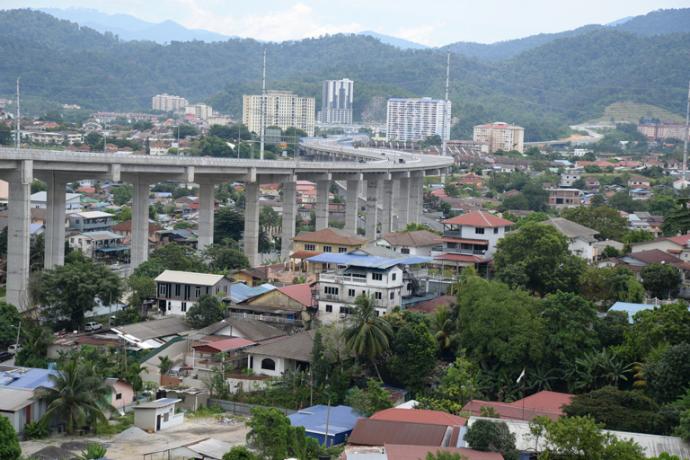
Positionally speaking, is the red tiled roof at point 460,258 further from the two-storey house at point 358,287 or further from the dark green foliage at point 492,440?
the dark green foliage at point 492,440

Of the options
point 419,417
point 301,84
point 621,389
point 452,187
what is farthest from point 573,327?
point 301,84

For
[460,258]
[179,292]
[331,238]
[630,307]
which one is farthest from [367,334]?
[331,238]

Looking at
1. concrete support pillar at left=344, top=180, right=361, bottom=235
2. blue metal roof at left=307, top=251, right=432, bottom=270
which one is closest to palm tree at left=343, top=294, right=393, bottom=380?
blue metal roof at left=307, top=251, right=432, bottom=270

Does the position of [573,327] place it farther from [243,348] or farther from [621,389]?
[243,348]

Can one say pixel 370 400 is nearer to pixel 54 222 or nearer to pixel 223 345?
pixel 223 345

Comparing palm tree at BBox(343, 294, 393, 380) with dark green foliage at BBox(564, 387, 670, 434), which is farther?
palm tree at BBox(343, 294, 393, 380)

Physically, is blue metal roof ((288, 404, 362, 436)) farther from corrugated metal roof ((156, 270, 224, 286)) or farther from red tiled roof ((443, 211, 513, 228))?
red tiled roof ((443, 211, 513, 228))

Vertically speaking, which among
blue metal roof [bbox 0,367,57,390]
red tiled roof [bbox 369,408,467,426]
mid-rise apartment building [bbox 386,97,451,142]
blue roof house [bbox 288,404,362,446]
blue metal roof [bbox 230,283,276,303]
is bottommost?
blue roof house [bbox 288,404,362,446]
